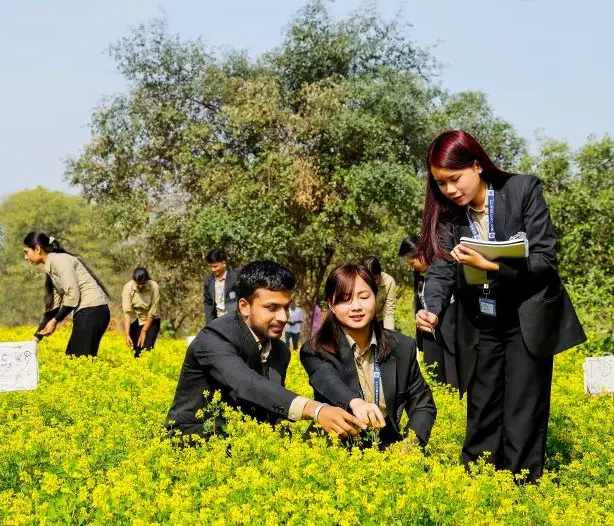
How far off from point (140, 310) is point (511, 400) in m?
9.97

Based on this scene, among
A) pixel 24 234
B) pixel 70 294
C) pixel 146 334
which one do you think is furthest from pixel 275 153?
pixel 24 234

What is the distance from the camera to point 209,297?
43.4 feet

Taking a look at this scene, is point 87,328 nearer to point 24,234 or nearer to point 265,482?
point 265,482

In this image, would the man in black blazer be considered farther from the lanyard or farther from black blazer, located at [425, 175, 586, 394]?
black blazer, located at [425, 175, 586, 394]

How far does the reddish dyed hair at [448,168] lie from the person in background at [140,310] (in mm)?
9248

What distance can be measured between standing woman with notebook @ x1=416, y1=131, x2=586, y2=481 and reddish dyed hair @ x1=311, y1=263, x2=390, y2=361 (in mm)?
298

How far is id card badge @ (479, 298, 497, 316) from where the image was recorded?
5.57m

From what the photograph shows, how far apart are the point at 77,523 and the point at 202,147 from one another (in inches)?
914

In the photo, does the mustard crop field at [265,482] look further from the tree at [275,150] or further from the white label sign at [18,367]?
the tree at [275,150]

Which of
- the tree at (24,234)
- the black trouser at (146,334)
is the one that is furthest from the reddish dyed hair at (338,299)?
the tree at (24,234)

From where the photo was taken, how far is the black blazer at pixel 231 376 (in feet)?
17.3

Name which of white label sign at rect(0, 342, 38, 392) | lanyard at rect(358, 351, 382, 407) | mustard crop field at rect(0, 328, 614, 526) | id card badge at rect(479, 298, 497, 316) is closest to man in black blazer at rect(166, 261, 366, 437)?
mustard crop field at rect(0, 328, 614, 526)

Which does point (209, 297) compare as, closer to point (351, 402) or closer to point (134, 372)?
point (134, 372)

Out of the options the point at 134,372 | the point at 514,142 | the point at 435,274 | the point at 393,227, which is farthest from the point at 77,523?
the point at 514,142
